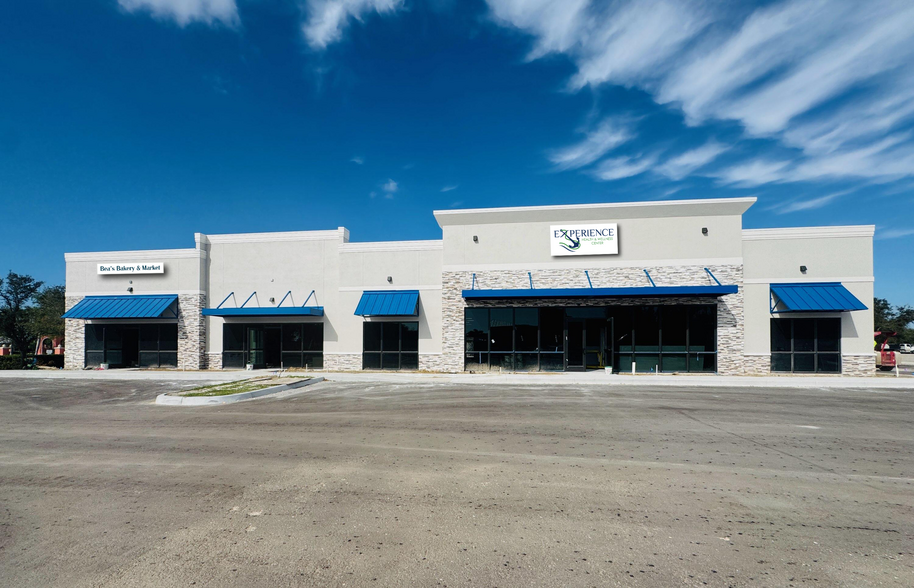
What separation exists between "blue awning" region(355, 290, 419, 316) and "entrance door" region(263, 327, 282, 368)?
498 cm

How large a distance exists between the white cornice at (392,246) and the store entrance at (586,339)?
714 cm

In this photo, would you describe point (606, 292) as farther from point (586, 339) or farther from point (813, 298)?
point (813, 298)

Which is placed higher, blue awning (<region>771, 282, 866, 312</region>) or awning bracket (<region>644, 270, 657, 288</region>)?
awning bracket (<region>644, 270, 657, 288</region>)

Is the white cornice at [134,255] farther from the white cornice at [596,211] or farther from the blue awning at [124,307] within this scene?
the white cornice at [596,211]

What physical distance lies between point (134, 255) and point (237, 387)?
45.5 ft

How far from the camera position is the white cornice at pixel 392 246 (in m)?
22.7

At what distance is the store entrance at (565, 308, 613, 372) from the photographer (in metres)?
21.2

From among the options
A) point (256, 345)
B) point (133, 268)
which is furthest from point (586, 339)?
point (133, 268)

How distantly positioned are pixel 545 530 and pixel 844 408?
11627mm

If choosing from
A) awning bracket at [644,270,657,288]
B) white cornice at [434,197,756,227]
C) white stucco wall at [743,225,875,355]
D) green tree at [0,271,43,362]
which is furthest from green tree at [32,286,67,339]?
white stucco wall at [743,225,875,355]

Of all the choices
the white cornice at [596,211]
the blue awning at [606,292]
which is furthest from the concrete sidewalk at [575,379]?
the white cornice at [596,211]

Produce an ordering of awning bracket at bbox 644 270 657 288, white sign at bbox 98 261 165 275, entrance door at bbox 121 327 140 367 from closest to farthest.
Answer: awning bracket at bbox 644 270 657 288, white sign at bbox 98 261 165 275, entrance door at bbox 121 327 140 367

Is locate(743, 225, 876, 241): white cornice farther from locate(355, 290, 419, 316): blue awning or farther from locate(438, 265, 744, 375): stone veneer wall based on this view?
locate(355, 290, 419, 316): blue awning

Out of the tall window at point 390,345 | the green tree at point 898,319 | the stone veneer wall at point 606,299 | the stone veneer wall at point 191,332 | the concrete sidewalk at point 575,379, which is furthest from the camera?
the green tree at point 898,319
